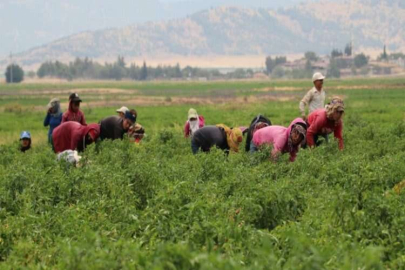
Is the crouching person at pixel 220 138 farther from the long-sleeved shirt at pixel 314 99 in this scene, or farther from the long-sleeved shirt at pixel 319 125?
the long-sleeved shirt at pixel 314 99

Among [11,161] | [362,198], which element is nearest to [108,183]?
[362,198]

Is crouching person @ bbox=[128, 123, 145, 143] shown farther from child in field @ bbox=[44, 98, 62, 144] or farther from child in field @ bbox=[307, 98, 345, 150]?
child in field @ bbox=[307, 98, 345, 150]

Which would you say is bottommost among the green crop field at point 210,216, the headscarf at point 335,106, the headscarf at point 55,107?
the green crop field at point 210,216

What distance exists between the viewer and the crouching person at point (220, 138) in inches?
483

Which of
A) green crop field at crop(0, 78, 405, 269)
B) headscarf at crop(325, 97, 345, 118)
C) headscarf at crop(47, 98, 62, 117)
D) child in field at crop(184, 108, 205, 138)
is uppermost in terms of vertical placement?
headscarf at crop(325, 97, 345, 118)

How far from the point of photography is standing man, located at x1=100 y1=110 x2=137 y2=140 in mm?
13508

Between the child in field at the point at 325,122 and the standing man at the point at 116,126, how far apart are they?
10.4 ft

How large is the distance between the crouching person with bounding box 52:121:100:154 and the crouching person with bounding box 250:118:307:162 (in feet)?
10.3

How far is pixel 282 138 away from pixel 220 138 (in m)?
1.66

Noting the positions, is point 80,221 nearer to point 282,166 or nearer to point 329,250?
point 329,250

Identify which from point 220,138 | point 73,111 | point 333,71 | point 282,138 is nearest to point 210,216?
point 282,138

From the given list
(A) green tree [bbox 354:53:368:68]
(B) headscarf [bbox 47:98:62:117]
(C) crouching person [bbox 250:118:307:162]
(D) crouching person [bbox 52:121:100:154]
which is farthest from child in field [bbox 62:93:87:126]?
(A) green tree [bbox 354:53:368:68]

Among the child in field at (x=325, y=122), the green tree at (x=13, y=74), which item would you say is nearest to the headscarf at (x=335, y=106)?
the child in field at (x=325, y=122)

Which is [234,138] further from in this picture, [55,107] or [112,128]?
[55,107]
